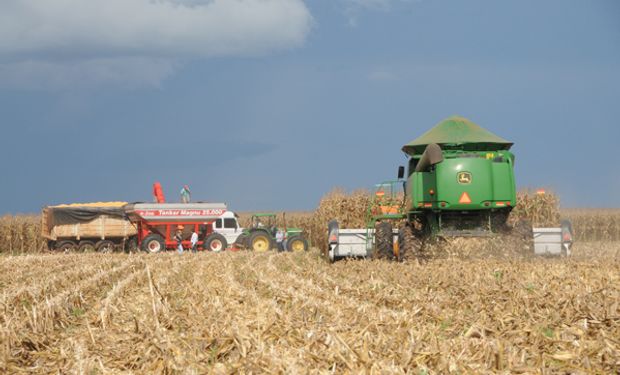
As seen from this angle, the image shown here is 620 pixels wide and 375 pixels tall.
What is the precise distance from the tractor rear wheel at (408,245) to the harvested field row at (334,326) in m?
3.09

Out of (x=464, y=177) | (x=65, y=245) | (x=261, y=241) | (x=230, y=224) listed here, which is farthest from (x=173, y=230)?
(x=464, y=177)

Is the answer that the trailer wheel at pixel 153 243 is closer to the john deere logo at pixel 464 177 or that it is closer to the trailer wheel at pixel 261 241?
the trailer wheel at pixel 261 241

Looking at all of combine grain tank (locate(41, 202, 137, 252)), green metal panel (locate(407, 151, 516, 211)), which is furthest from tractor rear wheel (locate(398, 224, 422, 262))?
combine grain tank (locate(41, 202, 137, 252))

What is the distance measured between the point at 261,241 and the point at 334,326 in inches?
930

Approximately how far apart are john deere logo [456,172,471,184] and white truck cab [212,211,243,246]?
1780 centimetres

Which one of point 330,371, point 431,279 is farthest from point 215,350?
point 431,279

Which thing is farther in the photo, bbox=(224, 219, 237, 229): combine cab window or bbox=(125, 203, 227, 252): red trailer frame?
bbox=(224, 219, 237, 229): combine cab window

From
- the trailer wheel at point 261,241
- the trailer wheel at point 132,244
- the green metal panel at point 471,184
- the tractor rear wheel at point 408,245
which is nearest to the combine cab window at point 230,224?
the trailer wheel at point 261,241

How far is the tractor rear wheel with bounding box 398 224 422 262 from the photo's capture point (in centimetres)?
1470

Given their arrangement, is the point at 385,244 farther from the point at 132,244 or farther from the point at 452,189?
the point at 132,244

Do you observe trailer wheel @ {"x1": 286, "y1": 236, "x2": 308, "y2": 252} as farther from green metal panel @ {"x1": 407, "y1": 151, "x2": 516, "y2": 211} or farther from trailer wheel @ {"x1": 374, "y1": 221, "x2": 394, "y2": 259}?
green metal panel @ {"x1": 407, "y1": 151, "x2": 516, "y2": 211}

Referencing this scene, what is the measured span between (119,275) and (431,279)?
6.31 m

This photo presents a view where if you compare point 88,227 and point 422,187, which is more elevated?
point 88,227

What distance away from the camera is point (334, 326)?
6.12 m
